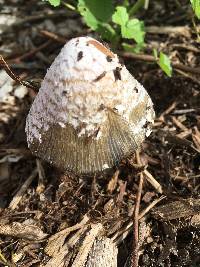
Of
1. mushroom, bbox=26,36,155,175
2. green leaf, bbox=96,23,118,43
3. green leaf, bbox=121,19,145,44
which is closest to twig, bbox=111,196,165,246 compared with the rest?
mushroom, bbox=26,36,155,175

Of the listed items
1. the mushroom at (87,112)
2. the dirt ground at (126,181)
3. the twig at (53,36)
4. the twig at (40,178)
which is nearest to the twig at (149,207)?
the dirt ground at (126,181)

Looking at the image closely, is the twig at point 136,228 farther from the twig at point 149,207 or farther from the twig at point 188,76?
the twig at point 188,76

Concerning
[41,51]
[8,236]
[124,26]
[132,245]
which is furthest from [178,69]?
[8,236]

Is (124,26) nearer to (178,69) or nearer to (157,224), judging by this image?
(178,69)

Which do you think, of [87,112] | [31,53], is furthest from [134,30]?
[87,112]

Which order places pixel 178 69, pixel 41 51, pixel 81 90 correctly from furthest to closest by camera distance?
pixel 41 51
pixel 178 69
pixel 81 90

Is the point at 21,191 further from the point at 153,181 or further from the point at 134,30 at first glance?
the point at 134,30
